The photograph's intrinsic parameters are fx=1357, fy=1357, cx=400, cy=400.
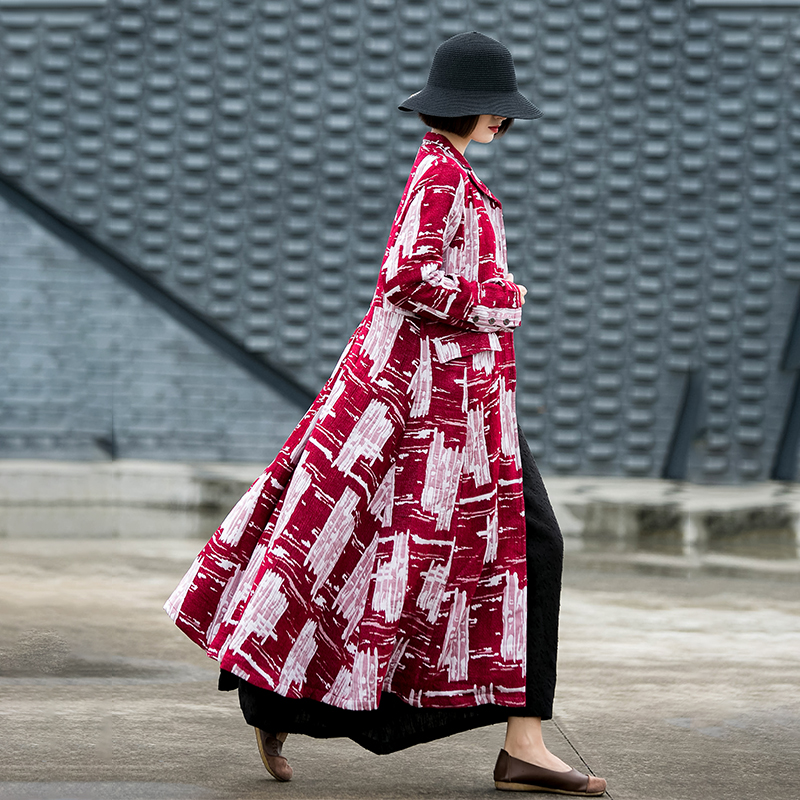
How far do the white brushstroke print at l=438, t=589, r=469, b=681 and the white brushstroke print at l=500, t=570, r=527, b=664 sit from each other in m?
0.08

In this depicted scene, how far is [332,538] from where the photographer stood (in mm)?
2609

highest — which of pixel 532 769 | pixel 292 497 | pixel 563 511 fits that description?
pixel 292 497

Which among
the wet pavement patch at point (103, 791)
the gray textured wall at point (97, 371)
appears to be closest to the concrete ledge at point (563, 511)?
the gray textured wall at point (97, 371)

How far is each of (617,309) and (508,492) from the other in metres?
4.74

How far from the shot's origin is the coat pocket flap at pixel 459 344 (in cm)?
264

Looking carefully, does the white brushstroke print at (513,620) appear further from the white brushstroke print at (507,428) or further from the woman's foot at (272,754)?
the woman's foot at (272,754)

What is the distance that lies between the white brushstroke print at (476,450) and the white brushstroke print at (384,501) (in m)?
0.15

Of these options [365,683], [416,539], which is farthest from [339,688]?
[416,539]

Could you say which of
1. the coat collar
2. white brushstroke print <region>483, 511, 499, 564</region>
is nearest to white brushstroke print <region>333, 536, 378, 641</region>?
white brushstroke print <region>483, 511, 499, 564</region>

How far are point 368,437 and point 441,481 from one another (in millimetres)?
164

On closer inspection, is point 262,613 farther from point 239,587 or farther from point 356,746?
point 356,746

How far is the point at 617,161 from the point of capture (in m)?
7.22

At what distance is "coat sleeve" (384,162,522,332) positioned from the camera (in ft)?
8.45

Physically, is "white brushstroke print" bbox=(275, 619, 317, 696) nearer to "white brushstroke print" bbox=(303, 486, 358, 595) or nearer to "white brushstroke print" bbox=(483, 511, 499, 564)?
"white brushstroke print" bbox=(303, 486, 358, 595)
